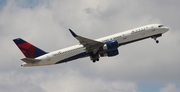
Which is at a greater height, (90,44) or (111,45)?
(90,44)

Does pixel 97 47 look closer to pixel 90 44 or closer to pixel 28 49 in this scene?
pixel 90 44

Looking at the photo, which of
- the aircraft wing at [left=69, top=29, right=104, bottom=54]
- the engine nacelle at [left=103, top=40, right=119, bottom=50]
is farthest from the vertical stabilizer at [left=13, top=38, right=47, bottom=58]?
the engine nacelle at [left=103, top=40, right=119, bottom=50]

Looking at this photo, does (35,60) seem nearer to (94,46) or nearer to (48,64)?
(48,64)

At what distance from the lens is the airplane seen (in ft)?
313

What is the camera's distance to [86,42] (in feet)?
314

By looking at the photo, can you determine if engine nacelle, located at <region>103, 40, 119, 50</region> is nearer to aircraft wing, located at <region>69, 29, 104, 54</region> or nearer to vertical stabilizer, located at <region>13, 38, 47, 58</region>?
aircraft wing, located at <region>69, 29, 104, 54</region>

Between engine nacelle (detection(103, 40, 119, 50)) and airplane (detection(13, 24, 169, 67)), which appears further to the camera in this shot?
airplane (detection(13, 24, 169, 67))

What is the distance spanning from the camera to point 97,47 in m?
96.8

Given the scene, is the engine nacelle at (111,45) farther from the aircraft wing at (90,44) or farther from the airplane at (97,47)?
the aircraft wing at (90,44)

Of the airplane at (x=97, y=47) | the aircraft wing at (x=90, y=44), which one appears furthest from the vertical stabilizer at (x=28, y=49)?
the aircraft wing at (x=90, y=44)

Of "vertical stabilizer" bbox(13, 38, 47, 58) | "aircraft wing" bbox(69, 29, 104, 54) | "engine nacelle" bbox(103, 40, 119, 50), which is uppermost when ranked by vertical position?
"vertical stabilizer" bbox(13, 38, 47, 58)

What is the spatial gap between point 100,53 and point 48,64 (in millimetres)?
11608

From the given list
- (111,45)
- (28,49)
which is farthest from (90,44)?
(28,49)

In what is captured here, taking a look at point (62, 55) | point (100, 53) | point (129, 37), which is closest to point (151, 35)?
point (129, 37)
